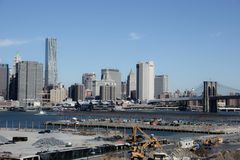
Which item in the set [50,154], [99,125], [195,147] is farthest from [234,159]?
[99,125]

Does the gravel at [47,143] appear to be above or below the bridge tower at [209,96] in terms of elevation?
below

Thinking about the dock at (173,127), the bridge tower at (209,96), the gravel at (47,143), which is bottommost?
the dock at (173,127)

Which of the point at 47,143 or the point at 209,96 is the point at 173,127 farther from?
the point at 209,96

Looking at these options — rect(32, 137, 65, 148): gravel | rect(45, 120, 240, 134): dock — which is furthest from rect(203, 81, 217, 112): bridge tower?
rect(32, 137, 65, 148): gravel

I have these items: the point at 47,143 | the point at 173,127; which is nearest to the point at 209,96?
the point at 173,127

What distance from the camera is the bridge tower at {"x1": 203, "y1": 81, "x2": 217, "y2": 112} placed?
14912cm

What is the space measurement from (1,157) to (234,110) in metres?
176

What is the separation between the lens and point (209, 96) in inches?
6019

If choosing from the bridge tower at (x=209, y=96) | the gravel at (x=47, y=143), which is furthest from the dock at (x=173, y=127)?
the bridge tower at (x=209, y=96)

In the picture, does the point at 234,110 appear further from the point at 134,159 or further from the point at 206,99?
the point at 134,159

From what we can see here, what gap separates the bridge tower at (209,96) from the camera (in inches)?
5871

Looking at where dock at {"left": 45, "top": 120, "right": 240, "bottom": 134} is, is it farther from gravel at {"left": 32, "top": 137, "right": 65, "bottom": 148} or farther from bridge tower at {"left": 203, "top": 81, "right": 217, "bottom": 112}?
bridge tower at {"left": 203, "top": 81, "right": 217, "bottom": 112}

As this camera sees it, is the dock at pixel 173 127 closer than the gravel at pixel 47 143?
No

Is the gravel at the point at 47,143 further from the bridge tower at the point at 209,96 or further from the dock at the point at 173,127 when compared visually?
the bridge tower at the point at 209,96
